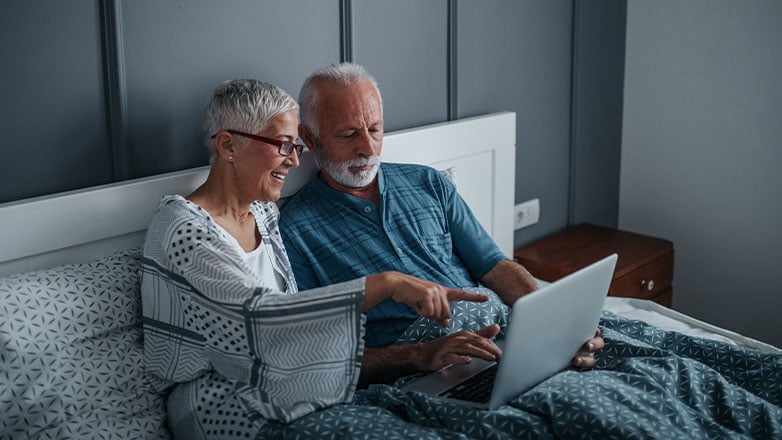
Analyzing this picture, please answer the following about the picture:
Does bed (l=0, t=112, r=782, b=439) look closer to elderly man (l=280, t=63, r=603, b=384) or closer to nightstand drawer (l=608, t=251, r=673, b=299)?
elderly man (l=280, t=63, r=603, b=384)

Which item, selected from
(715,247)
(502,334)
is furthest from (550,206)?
(502,334)

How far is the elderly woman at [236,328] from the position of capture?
1570 mm

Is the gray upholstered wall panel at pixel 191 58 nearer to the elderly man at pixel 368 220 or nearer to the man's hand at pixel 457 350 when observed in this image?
the elderly man at pixel 368 220

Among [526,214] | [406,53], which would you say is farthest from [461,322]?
[526,214]

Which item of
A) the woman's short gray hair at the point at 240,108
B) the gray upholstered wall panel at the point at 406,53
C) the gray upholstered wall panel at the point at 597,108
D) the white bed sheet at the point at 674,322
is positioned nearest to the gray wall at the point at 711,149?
the gray upholstered wall panel at the point at 597,108

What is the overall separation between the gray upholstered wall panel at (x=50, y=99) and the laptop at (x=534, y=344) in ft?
2.73

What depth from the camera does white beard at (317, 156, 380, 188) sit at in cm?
211

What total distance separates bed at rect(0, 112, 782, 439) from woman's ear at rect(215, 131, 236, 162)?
12 centimetres

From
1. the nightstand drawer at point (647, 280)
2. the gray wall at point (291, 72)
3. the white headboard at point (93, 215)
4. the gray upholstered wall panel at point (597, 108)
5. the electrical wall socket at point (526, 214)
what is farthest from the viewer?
the gray upholstered wall panel at point (597, 108)

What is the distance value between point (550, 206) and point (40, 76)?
77.7 inches

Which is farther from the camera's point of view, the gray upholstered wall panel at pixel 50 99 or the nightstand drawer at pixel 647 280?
the nightstand drawer at pixel 647 280

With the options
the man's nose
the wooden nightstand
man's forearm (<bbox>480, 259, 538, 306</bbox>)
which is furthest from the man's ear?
the wooden nightstand

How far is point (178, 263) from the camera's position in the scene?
1619 millimetres

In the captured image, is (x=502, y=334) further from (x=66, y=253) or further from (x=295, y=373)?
(x=66, y=253)
